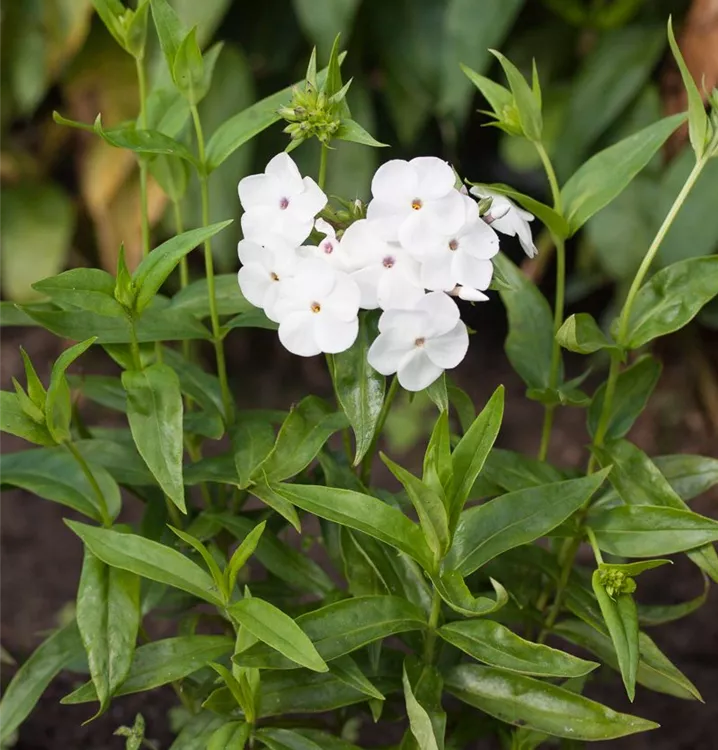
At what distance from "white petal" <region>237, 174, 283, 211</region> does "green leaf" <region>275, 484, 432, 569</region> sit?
0.21 meters

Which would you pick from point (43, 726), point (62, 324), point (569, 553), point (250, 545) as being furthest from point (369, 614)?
point (43, 726)

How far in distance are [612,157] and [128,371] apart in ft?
1.52

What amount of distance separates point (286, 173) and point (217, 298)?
22cm

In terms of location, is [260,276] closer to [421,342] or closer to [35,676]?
[421,342]

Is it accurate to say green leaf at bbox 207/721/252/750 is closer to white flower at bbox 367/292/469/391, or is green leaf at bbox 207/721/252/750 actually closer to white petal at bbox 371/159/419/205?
white flower at bbox 367/292/469/391

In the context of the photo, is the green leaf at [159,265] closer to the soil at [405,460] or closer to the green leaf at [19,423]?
the green leaf at [19,423]

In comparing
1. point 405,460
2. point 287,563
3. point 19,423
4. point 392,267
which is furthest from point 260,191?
point 405,460

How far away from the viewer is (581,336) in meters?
0.78

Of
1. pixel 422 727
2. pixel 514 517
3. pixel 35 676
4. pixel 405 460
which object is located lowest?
pixel 405 460

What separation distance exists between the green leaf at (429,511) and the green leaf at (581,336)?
0.59ft

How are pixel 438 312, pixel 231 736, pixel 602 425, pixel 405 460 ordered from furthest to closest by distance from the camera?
pixel 405 460
pixel 602 425
pixel 231 736
pixel 438 312

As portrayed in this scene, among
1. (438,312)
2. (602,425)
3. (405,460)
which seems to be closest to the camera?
Result: (438,312)

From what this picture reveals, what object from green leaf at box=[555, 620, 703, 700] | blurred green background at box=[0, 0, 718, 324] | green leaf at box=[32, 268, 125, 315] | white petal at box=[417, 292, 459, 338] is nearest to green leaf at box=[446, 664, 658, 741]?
green leaf at box=[555, 620, 703, 700]

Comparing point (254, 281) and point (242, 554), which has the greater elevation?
point (254, 281)
